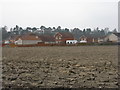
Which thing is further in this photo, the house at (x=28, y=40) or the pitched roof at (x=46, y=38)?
the pitched roof at (x=46, y=38)

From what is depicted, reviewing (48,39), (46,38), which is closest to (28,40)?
(46,38)

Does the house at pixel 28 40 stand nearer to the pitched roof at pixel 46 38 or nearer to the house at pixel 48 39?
the pitched roof at pixel 46 38

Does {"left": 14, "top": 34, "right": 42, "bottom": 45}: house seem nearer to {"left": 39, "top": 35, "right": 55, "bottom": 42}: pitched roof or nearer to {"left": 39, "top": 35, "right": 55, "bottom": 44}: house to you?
{"left": 39, "top": 35, "right": 55, "bottom": 42}: pitched roof

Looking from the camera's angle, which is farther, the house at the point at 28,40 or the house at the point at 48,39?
the house at the point at 48,39

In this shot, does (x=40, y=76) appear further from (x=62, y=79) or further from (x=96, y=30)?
(x=96, y=30)

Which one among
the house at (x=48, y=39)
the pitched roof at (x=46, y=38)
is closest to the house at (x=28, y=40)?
the pitched roof at (x=46, y=38)

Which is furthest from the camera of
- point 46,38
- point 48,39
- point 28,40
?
point 48,39

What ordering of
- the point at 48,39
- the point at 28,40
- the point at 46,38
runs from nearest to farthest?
1. the point at 28,40
2. the point at 46,38
3. the point at 48,39

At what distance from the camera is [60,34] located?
84.6 m

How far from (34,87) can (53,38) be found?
79501mm

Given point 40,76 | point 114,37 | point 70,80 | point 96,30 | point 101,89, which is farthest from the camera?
point 96,30

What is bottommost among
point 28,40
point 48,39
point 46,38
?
point 28,40

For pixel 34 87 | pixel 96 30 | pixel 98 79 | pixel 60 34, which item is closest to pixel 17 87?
pixel 34 87

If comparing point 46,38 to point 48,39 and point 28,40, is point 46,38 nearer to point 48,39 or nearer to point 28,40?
point 48,39
